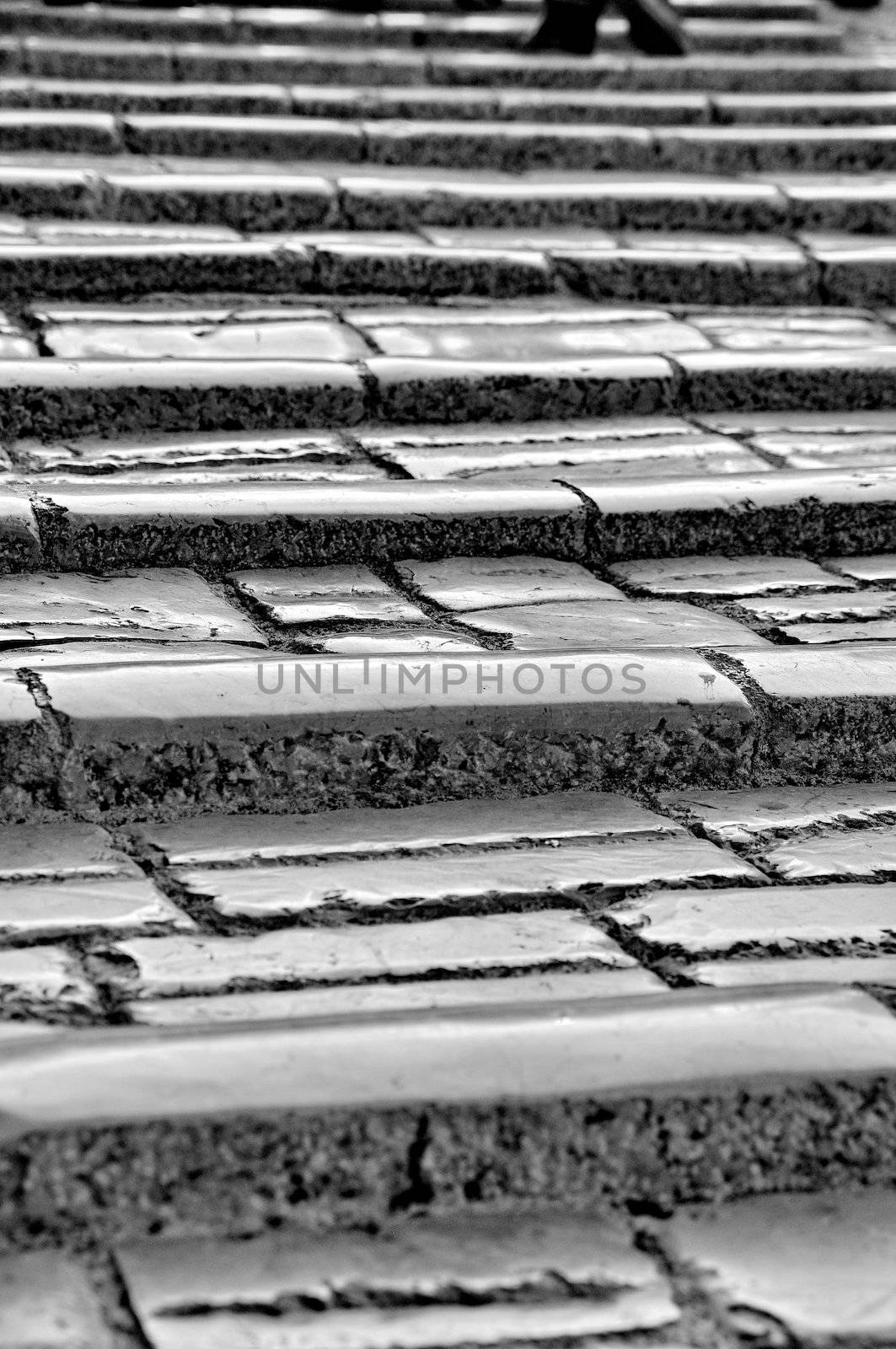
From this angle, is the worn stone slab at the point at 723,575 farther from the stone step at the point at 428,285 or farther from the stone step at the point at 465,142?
the stone step at the point at 465,142

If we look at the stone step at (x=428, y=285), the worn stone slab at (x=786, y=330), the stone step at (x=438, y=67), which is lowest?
the worn stone slab at (x=786, y=330)

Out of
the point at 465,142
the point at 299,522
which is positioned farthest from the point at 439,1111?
the point at 465,142

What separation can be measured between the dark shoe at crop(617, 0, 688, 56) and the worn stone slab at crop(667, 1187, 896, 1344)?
149 inches

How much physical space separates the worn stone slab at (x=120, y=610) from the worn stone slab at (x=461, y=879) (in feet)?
1.31

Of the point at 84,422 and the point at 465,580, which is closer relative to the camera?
the point at 465,580

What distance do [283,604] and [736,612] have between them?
55 centimetres

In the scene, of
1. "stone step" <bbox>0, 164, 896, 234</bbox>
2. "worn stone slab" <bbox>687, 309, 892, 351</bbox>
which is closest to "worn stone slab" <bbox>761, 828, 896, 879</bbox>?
"worn stone slab" <bbox>687, 309, 892, 351</bbox>

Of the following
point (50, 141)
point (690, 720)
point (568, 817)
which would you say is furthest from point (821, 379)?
point (50, 141)

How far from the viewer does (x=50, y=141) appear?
3293 mm

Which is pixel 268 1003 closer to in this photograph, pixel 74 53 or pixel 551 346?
pixel 551 346

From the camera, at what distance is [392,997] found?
129 centimetres

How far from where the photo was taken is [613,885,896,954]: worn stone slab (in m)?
1.41

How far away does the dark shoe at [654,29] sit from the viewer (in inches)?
172

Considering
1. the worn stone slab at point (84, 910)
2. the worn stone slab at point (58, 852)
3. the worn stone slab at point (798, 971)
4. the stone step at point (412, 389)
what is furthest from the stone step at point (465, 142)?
the worn stone slab at point (798, 971)
